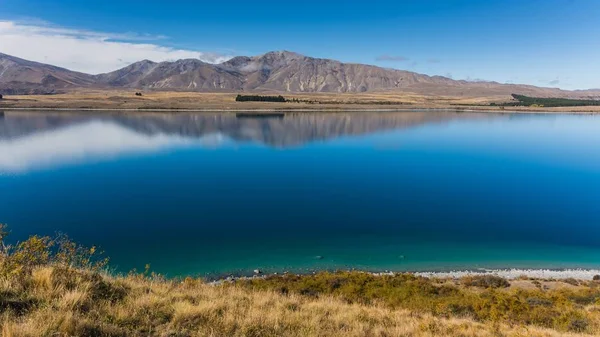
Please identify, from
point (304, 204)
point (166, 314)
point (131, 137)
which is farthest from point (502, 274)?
point (131, 137)

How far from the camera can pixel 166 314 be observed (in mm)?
5090

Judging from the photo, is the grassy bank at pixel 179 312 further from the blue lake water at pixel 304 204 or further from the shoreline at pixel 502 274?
the blue lake water at pixel 304 204

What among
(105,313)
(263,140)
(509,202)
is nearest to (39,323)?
(105,313)

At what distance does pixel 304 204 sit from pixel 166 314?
1897 cm

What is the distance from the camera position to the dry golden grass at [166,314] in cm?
423

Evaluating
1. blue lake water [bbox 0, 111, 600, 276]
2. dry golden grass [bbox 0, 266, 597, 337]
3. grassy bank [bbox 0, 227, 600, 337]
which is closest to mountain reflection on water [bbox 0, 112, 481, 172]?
blue lake water [bbox 0, 111, 600, 276]

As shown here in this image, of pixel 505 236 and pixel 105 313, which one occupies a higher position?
pixel 105 313

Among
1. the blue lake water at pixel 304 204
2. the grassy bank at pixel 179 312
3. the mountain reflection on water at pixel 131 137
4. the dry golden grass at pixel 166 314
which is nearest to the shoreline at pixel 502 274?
the blue lake water at pixel 304 204

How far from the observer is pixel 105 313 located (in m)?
4.80

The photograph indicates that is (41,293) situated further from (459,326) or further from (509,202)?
(509,202)

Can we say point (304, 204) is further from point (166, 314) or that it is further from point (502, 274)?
point (166, 314)

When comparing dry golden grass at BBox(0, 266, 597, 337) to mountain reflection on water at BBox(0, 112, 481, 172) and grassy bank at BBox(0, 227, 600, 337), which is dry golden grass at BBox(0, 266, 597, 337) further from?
mountain reflection on water at BBox(0, 112, 481, 172)

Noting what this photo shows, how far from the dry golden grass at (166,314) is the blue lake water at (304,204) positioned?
918 cm

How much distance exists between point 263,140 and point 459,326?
1934 inches
